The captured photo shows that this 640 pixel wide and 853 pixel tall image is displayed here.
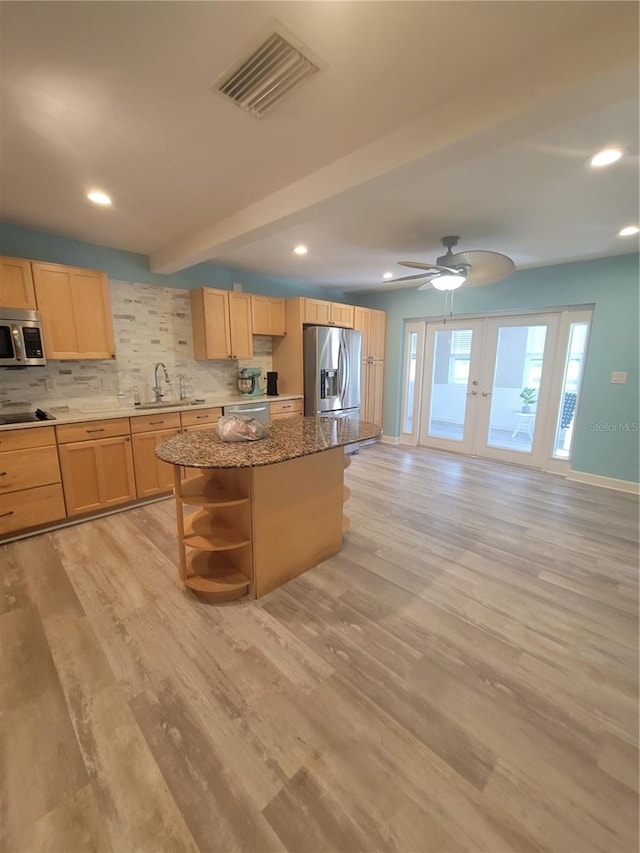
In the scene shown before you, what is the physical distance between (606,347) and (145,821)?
16.7 feet

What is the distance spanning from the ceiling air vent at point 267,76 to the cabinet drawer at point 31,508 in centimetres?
295

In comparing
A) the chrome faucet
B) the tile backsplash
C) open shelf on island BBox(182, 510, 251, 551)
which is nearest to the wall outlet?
open shelf on island BBox(182, 510, 251, 551)

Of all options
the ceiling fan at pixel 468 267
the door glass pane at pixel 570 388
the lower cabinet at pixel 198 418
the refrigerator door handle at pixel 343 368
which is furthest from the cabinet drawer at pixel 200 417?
the door glass pane at pixel 570 388

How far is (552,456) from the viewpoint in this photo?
175 inches

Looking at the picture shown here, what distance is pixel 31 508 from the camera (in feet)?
8.93

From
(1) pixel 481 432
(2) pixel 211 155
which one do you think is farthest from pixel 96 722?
(1) pixel 481 432

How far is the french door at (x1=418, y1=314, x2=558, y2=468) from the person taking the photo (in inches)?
176

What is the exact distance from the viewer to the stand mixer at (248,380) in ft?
14.7

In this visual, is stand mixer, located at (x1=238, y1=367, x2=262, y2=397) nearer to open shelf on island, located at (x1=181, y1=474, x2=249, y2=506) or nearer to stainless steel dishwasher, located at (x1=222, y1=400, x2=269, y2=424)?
stainless steel dishwasher, located at (x1=222, y1=400, x2=269, y2=424)

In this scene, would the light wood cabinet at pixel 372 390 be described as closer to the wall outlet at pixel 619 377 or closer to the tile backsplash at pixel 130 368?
the tile backsplash at pixel 130 368

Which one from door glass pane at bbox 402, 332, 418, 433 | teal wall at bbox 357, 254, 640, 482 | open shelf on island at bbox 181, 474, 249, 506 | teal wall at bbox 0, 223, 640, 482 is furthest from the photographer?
door glass pane at bbox 402, 332, 418, 433

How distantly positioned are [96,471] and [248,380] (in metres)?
2.06

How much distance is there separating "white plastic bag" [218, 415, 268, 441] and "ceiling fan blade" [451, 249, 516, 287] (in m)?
1.95

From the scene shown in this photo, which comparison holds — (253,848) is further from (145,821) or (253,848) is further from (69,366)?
(69,366)
